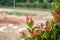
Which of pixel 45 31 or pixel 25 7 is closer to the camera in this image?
pixel 45 31

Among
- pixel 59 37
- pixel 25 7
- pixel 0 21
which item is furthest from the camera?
pixel 25 7

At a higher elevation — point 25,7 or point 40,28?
point 40,28

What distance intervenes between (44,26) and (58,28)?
145 millimetres

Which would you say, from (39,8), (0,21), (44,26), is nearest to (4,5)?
(39,8)

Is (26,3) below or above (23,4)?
above

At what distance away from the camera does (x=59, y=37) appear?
2.08 m

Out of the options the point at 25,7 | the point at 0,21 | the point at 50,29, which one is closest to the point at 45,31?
the point at 50,29

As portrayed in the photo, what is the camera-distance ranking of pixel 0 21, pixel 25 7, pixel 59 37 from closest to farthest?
pixel 59 37
pixel 0 21
pixel 25 7

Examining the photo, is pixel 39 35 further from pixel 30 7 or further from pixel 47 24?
pixel 30 7

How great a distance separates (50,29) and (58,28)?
0.29ft

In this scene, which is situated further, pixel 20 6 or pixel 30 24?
pixel 20 6

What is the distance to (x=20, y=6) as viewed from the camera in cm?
2555

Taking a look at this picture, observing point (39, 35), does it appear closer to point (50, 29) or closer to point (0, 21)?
point (50, 29)

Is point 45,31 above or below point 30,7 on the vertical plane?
above
